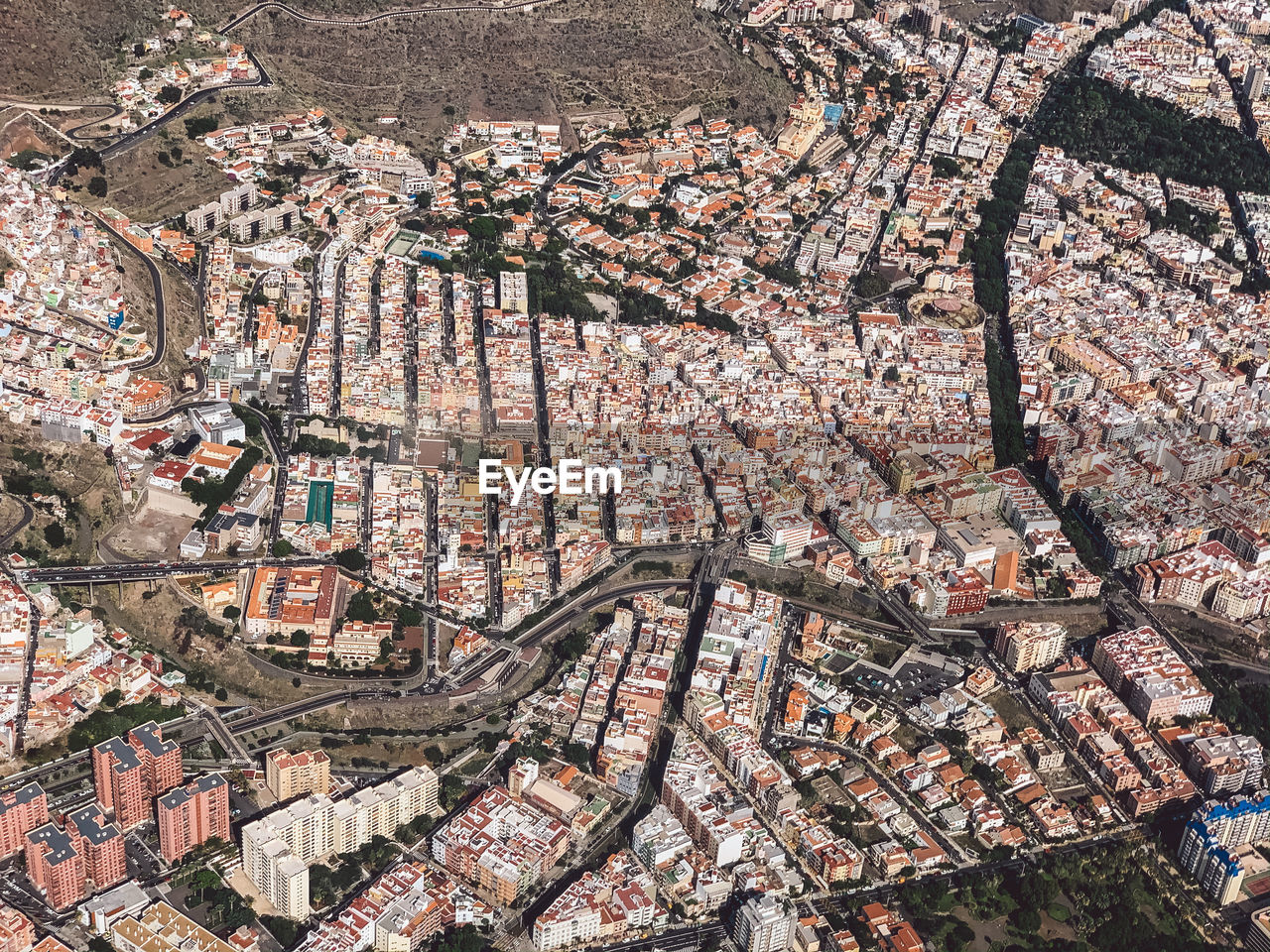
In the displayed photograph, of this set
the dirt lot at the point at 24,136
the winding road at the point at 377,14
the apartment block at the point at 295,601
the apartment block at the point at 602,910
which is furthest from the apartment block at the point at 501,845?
the winding road at the point at 377,14

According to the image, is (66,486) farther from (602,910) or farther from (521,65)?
(521,65)

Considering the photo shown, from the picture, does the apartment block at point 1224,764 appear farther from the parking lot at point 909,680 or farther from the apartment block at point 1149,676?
the parking lot at point 909,680

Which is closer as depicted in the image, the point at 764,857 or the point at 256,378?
the point at 764,857

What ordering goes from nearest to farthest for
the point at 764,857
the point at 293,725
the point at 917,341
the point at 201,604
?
1. the point at 764,857
2. the point at 293,725
3. the point at 201,604
4. the point at 917,341

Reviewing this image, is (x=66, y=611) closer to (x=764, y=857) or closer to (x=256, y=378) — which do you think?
(x=256, y=378)

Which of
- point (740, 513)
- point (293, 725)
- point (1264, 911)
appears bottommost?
point (1264, 911)

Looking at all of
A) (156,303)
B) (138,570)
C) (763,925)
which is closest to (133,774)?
(138,570)

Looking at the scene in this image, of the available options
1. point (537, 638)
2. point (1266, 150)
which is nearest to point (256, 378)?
point (537, 638)
